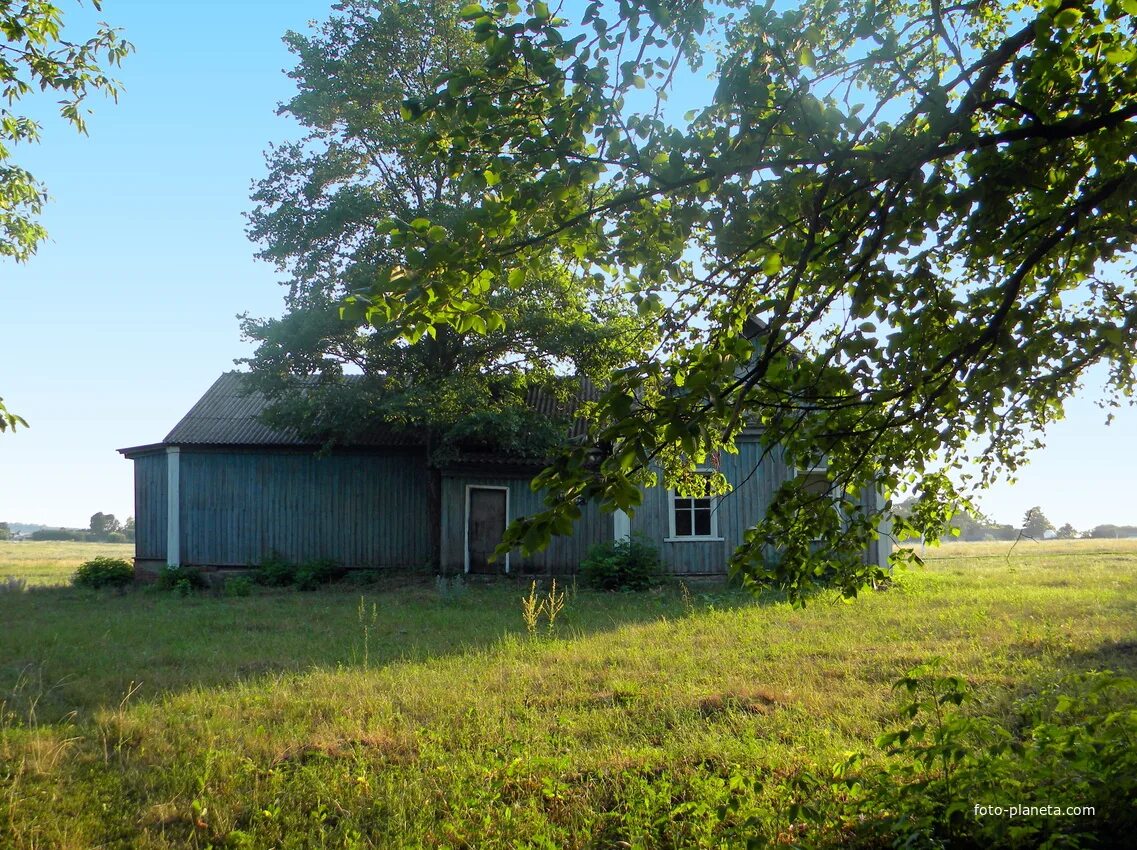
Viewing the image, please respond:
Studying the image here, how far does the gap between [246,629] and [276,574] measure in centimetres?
770

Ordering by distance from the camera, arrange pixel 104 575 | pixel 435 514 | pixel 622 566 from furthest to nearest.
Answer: pixel 104 575, pixel 435 514, pixel 622 566

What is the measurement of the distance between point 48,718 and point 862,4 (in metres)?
7.81

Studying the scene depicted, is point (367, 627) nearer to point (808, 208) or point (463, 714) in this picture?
point (463, 714)

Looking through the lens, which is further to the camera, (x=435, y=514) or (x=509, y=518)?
(x=435, y=514)

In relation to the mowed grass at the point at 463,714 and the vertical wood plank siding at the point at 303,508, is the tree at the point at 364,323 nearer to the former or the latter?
the vertical wood plank siding at the point at 303,508

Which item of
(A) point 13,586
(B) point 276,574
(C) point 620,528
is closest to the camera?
(C) point 620,528

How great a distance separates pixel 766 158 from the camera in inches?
162

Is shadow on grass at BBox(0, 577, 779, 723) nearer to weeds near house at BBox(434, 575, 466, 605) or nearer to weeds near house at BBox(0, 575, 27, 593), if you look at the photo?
weeds near house at BBox(434, 575, 466, 605)

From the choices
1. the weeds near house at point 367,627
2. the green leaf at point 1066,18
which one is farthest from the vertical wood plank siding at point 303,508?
the green leaf at point 1066,18

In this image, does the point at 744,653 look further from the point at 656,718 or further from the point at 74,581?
the point at 74,581

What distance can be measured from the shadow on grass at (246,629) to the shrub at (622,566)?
18.8 inches

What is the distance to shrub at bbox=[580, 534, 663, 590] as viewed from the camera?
1689 centimetres

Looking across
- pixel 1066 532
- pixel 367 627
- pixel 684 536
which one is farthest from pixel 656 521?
pixel 1066 532

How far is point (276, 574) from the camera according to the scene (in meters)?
19.8
